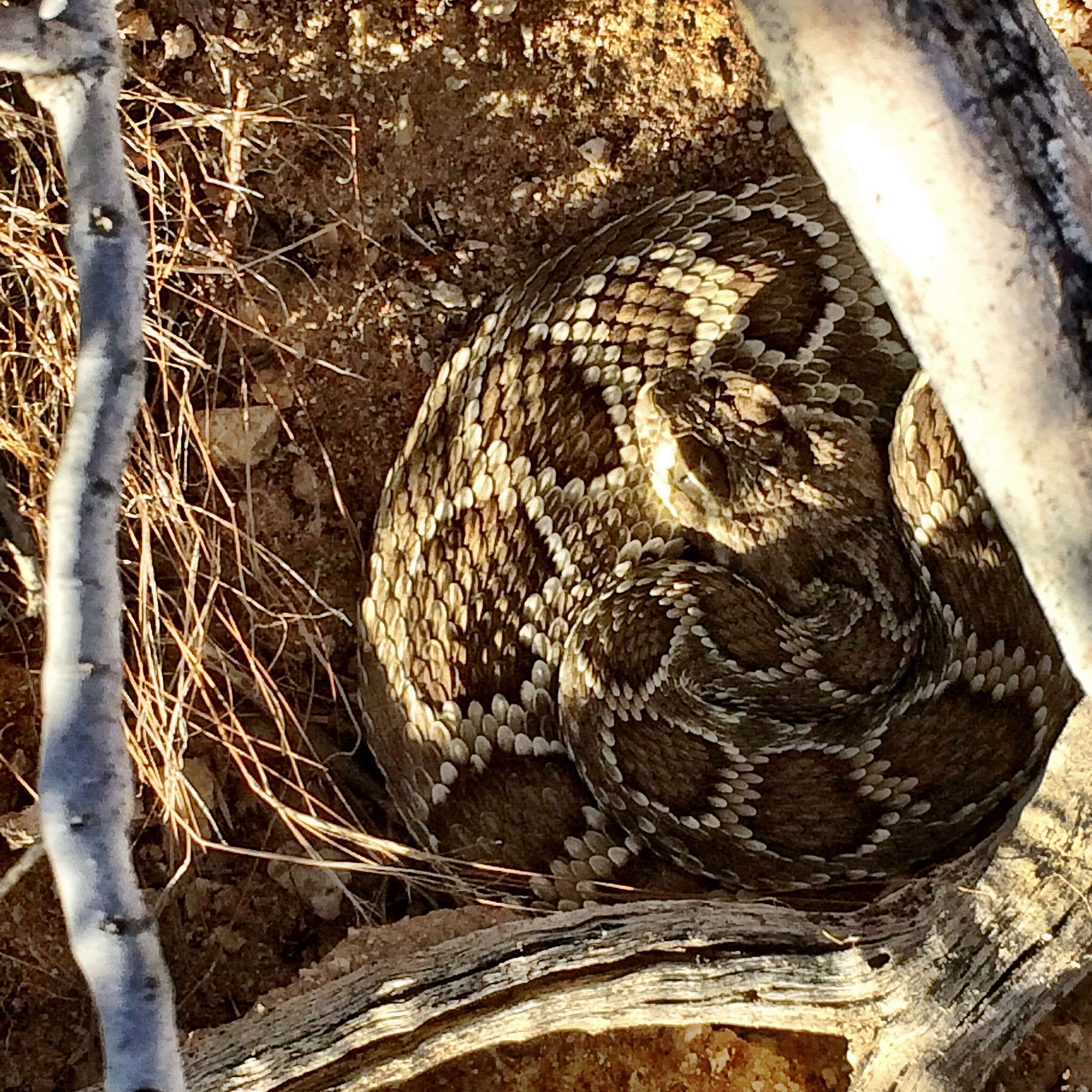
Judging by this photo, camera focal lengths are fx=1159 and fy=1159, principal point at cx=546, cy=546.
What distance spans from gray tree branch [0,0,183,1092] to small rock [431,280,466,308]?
78 centimetres

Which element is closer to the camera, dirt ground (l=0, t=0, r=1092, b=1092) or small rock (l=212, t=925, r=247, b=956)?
dirt ground (l=0, t=0, r=1092, b=1092)

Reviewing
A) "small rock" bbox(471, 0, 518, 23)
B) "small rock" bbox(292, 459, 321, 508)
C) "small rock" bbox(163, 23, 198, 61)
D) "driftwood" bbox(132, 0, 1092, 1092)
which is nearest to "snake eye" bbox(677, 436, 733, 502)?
"driftwood" bbox(132, 0, 1092, 1092)

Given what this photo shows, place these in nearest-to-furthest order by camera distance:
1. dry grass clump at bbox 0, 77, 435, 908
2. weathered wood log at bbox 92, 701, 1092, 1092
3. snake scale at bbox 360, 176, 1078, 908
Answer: weathered wood log at bbox 92, 701, 1092, 1092, snake scale at bbox 360, 176, 1078, 908, dry grass clump at bbox 0, 77, 435, 908

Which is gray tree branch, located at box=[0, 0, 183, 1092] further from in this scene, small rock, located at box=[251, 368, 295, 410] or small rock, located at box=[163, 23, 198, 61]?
small rock, located at box=[251, 368, 295, 410]

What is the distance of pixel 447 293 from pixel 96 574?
3.50 ft

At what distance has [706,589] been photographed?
239 cm

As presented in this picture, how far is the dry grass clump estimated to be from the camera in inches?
92.9

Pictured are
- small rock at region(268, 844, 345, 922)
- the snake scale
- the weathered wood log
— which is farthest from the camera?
small rock at region(268, 844, 345, 922)

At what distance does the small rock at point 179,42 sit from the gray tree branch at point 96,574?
1.58 feet

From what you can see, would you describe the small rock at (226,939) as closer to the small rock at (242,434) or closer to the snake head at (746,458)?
the small rock at (242,434)

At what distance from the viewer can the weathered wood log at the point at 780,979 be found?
1.78 meters

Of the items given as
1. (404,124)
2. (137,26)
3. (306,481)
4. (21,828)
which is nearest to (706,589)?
(306,481)

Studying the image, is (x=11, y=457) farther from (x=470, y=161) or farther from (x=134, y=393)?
(x=470, y=161)

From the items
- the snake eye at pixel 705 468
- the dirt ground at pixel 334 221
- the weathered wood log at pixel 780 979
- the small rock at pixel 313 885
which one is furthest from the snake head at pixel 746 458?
the small rock at pixel 313 885
